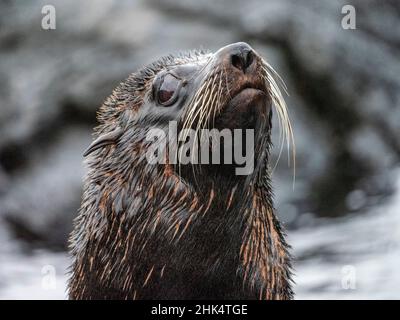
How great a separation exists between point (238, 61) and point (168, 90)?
26.8 inches

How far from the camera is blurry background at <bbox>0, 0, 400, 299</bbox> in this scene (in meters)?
8.79

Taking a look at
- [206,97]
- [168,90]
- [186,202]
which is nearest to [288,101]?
[168,90]

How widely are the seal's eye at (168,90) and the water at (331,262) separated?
2.85 metres

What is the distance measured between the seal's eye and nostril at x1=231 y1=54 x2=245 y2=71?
0.57m

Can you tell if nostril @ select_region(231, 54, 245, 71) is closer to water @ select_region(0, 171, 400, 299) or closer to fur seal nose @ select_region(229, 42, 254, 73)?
fur seal nose @ select_region(229, 42, 254, 73)

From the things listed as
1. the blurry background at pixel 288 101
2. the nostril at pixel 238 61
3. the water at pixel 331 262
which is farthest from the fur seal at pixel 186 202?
the blurry background at pixel 288 101

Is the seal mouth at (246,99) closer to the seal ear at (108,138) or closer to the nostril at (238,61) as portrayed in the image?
the nostril at (238,61)

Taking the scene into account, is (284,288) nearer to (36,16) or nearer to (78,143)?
(78,143)

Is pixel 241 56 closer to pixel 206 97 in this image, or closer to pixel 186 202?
pixel 206 97

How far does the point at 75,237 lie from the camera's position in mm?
6133

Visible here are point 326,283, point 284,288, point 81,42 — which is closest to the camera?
point 284,288

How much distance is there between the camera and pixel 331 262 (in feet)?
27.9
